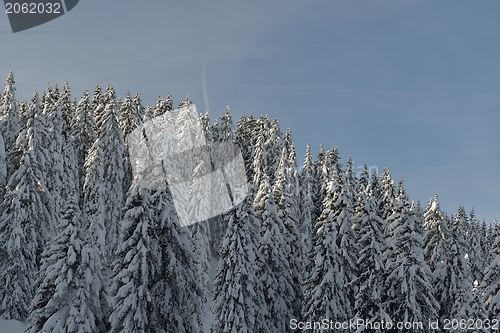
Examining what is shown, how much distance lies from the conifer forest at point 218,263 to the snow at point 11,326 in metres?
0.78

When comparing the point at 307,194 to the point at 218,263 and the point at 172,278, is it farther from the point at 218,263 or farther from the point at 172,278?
the point at 172,278

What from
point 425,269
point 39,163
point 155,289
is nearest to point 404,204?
point 425,269

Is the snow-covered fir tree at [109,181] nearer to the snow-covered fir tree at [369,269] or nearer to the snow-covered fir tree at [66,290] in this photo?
the snow-covered fir tree at [66,290]

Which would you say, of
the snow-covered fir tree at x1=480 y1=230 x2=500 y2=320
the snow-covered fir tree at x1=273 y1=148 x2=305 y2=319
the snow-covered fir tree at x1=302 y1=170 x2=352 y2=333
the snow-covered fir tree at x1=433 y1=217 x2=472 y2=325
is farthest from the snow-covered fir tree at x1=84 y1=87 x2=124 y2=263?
the snow-covered fir tree at x1=480 y1=230 x2=500 y2=320

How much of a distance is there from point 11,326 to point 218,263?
13.8m

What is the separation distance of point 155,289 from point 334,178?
1479 centimetres

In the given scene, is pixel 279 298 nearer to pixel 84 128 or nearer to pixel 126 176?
pixel 126 176

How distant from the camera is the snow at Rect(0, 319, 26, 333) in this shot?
1027 inches

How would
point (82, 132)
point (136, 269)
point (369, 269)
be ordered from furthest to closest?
point (82, 132)
point (369, 269)
point (136, 269)

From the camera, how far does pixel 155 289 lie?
2053 centimetres

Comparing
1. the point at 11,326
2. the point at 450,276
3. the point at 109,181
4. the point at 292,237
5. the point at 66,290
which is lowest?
the point at 11,326

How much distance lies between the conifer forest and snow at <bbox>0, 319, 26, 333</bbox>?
30.9 inches

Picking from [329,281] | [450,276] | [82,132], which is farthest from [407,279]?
[82,132]

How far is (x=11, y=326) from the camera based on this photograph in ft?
89.7
